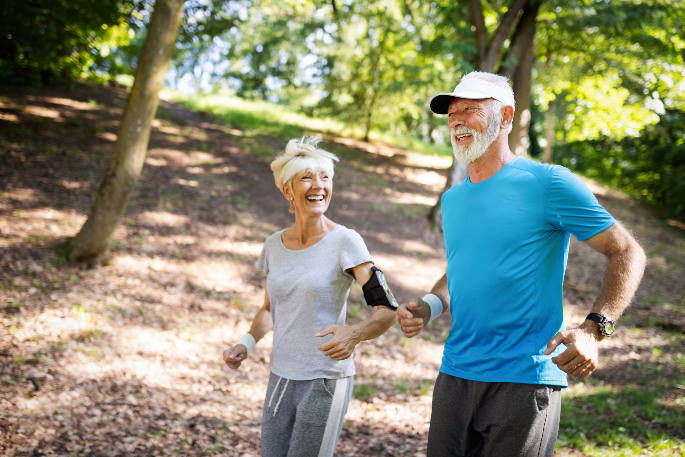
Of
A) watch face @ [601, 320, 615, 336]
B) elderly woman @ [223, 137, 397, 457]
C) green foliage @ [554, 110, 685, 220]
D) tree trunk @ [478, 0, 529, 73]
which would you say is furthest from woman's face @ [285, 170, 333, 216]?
green foliage @ [554, 110, 685, 220]

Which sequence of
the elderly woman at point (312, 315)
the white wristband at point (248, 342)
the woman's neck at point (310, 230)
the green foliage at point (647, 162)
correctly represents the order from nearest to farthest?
the elderly woman at point (312, 315) < the woman's neck at point (310, 230) < the white wristband at point (248, 342) < the green foliage at point (647, 162)

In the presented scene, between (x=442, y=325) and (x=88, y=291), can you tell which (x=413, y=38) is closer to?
(x=442, y=325)

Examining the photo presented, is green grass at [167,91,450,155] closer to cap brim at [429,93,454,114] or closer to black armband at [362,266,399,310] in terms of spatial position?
cap brim at [429,93,454,114]

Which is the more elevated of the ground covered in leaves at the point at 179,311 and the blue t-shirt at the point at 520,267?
the blue t-shirt at the point at 520,267

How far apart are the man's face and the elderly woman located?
692 mm

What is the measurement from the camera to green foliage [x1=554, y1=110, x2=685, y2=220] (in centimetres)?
1697

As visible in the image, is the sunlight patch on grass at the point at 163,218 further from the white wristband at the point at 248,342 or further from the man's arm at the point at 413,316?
the man's arm at the point at 413,316

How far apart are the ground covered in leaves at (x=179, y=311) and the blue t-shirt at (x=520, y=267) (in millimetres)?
3165

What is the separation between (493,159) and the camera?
2.62 metres

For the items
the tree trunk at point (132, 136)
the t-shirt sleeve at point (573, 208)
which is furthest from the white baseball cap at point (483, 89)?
the tree trunk at point (132, 136)

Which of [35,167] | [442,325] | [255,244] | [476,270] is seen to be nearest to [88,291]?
[255,244]

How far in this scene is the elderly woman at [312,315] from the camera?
104 inches

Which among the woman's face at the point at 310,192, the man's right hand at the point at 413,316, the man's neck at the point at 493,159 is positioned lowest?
the man's right hand at the point at 413,316

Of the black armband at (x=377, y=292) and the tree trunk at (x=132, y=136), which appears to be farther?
the tree trunk at (x=132, y=136)
